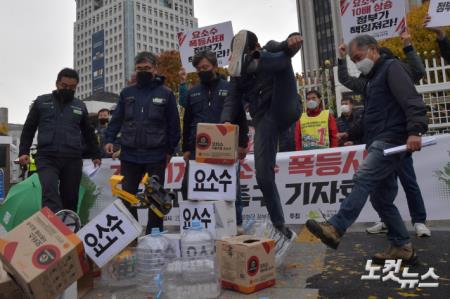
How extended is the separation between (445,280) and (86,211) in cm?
431

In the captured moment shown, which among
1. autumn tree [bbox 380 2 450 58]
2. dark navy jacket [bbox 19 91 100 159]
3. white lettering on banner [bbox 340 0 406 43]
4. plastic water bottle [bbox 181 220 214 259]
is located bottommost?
plastic water bottle [bbox 181 220 214 259]

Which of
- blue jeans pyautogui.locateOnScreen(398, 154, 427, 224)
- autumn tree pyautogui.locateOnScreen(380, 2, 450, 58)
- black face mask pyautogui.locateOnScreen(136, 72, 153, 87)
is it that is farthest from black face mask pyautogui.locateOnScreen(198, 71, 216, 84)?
autumn tree pyautogui.locateOnScreen(380, 2, 450, 58)

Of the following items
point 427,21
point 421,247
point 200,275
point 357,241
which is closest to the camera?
point 200,275

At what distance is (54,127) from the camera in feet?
13.0


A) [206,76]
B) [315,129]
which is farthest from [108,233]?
[315,129]

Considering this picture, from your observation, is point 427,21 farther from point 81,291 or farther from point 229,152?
point 81,291

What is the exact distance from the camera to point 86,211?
214 inches

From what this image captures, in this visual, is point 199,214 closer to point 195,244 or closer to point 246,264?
point 195,244

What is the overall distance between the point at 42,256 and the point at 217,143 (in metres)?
1.79

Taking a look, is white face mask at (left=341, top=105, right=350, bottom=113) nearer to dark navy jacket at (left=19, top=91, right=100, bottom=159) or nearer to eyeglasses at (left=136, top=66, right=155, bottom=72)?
eyeglasses at (left=136, top=66, right=155, bottom=72)

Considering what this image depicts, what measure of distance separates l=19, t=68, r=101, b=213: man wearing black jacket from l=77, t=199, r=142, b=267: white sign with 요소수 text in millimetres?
1051

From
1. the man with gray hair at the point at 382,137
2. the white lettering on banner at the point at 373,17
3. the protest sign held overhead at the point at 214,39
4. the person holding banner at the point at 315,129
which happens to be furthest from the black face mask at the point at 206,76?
the protest sign held overhead at the point at 214,39

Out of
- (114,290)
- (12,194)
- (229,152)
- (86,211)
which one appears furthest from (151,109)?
(86,211)

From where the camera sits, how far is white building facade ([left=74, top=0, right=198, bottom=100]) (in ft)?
390
